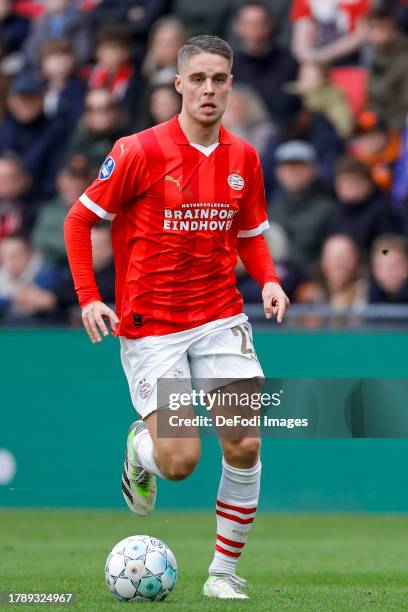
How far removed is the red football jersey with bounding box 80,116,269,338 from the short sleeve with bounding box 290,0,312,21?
270 inches

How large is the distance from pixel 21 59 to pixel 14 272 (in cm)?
324

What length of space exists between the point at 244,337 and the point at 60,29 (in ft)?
28.2

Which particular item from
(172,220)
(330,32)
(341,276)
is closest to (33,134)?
(330,32)

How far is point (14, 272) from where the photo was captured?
12312 millimetres

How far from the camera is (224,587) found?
643 cm

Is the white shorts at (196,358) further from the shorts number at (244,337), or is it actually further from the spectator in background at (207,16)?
the spectator in background at (207,16)

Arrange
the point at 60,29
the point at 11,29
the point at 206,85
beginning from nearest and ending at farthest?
the point at 206,85
the point at 60,29
the point at 11,29

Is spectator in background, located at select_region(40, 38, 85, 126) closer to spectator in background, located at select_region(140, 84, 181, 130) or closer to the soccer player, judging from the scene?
spectator in background, located at select_region(140, 84, 181, 130)

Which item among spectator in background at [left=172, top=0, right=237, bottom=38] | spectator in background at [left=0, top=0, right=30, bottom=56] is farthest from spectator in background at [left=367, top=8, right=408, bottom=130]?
spectator in background at [left=0, top=0, right=30, bottom=56]

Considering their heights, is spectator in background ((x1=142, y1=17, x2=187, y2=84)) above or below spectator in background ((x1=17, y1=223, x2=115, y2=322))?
above

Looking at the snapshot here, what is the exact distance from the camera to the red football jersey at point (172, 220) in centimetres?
652

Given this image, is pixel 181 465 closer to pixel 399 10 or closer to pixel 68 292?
pixel 68 292

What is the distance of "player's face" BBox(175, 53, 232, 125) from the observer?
6.41 metres

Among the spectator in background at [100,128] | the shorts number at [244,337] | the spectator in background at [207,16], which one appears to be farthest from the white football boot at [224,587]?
the spectator in background at [207,16]
